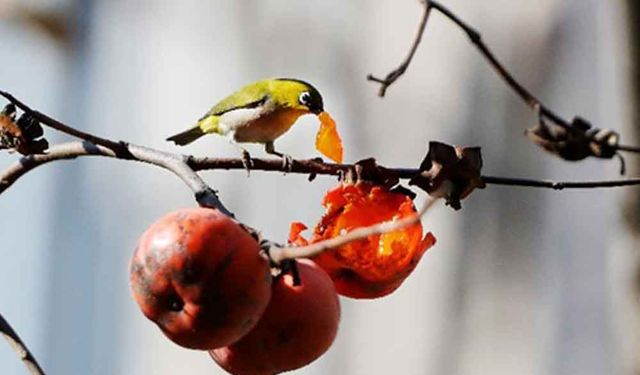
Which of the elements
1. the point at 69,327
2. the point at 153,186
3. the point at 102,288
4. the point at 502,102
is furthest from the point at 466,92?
the point at 69,327

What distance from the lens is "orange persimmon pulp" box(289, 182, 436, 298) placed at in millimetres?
1252

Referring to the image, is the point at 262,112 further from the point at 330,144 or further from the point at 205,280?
the point at 205,280

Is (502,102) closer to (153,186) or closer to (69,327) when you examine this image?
(153,186)

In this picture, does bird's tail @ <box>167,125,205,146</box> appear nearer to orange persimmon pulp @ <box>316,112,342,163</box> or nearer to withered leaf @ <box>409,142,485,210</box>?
orange persimmon pulp @ <box>316,112,342,163</box>

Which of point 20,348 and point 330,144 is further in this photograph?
point 330,144

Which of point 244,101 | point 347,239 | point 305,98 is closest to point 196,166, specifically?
point 347,239

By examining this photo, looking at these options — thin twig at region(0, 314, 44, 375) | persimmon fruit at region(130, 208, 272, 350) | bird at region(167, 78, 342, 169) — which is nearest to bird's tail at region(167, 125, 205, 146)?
bird at region(167, 78, 342, 169)

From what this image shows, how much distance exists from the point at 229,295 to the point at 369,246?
28 cm

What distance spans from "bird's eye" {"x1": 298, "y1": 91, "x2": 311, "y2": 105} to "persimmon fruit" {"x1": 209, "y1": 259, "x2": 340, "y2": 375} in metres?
1.49

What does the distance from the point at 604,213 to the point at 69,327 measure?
288 centimetres

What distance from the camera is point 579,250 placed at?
4.46 m

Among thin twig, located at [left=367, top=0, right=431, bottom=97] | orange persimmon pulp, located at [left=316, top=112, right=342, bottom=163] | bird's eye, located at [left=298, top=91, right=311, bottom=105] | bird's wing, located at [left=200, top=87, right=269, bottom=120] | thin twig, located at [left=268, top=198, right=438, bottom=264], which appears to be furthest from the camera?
bird's wing, located at [left=200, top=87, right=269, bottom=120]

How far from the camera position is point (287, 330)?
1.09m

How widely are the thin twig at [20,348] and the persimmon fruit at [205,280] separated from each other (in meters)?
0.12
